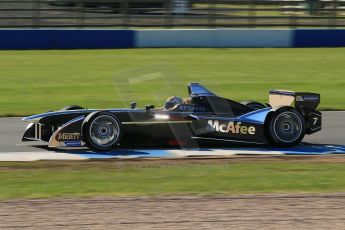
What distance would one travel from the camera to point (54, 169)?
8.88 m

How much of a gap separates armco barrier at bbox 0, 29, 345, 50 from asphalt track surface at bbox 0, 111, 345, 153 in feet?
36.6

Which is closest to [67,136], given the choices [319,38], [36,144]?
[36,144]

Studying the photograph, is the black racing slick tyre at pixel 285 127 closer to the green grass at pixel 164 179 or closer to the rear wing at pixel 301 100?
the rear wing at pixel 301 100

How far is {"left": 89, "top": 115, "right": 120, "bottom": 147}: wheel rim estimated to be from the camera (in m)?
9.80

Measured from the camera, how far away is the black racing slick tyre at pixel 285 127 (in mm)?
10312

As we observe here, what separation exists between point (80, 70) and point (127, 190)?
13.2 meters

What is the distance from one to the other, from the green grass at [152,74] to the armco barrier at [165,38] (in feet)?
1.66

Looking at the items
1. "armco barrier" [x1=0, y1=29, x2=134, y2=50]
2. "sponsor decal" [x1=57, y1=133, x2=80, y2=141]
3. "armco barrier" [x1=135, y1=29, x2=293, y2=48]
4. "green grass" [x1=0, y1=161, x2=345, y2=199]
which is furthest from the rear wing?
"armco barrier" [x1=135, y1=29, x2=293, y2=48]

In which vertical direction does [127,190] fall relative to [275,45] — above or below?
below

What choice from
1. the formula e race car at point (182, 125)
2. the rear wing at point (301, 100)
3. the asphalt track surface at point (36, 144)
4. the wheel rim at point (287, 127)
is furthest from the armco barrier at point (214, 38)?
the wheel rim at point (287, 127)

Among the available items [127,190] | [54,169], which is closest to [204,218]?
[127,190]

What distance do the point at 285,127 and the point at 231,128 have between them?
2.51ft

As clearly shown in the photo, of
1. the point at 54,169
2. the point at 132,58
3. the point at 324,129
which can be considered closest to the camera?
the point at 54,169

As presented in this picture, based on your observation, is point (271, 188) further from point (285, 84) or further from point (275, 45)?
point (275, 45)
